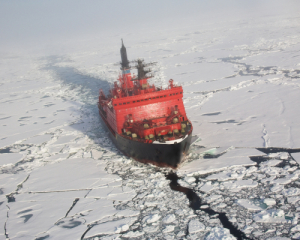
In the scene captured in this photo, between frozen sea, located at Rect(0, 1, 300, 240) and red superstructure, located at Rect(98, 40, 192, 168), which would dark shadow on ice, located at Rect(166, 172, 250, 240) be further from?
red superstructure, located at Rect(98, 40, 192, 168)

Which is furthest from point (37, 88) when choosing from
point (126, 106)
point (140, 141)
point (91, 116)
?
point (140, 141)

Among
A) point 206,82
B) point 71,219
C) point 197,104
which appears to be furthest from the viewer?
point 206,82

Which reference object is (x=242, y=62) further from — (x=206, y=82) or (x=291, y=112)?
(x=291, y=112)

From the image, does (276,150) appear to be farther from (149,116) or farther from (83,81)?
(83,81)

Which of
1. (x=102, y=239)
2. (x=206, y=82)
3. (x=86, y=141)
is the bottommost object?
(x=102, y=239)

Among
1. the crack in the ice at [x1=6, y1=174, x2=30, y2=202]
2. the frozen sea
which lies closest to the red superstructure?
the frozen sea

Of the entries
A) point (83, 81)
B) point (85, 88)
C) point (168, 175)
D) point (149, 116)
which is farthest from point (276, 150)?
point (83, 81)

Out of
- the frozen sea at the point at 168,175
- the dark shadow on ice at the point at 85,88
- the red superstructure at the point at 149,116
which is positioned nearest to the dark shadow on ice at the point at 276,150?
the frozen sea at the point at 168,175
